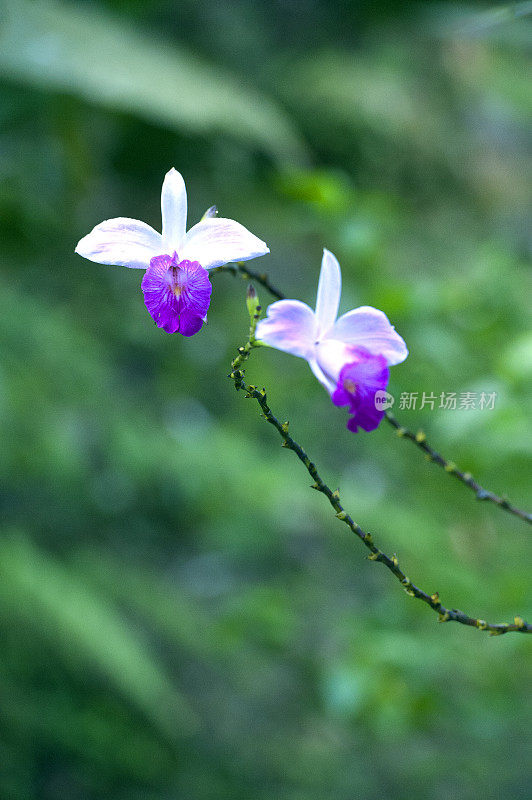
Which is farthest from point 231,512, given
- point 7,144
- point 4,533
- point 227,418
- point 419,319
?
point 7,144

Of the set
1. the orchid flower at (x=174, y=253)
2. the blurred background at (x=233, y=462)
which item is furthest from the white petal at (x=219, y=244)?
the blurred background at (x=233, y=462)

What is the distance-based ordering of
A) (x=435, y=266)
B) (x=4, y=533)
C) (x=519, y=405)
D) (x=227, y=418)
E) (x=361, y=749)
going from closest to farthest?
(x=519, y=405), (x=4, y=533), (x=361, y=749), (x=227, y=418), (x=435, y=266)

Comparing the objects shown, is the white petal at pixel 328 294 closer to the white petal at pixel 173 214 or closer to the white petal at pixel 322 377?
the white petal at pixel 322 377

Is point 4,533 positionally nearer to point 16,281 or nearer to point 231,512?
point 231,512

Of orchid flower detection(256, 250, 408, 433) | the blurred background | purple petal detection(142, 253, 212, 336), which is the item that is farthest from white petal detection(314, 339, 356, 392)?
the blurred background

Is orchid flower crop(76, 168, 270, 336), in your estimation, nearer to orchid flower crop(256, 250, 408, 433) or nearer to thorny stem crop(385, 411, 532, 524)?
orchid flower crop(256, 250, 408, 433)

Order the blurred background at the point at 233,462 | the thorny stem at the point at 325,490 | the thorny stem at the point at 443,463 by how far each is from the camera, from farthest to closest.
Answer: the blurred background at the point at 233,462
the thorny stem at the point at 443,463
the thorny stem at the point at 325,490
